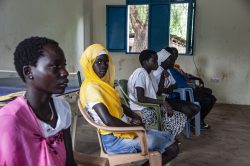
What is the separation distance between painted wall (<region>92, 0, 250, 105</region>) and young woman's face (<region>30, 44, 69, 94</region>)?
467 centimetres

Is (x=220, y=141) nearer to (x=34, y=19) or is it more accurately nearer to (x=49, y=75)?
(x=49, y=75)

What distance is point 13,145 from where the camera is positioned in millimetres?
956

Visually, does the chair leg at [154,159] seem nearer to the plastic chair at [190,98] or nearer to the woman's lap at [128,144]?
the woman's lap at [128,144]

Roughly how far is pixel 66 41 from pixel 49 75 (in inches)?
186

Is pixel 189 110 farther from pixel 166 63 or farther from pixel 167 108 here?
pixel 166 63

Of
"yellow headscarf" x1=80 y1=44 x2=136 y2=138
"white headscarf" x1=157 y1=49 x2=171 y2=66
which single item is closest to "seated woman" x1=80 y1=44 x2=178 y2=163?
"yellow headscarf" x1=80 y1=44 x2=136 y2=138

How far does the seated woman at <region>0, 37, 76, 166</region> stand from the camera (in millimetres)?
964

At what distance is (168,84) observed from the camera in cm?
345

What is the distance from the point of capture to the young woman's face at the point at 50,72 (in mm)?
1050

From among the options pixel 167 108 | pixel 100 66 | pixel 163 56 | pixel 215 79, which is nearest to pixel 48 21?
pixel 163 56

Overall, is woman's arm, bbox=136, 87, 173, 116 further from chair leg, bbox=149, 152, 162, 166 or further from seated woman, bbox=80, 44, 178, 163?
chair leg, bbox=149, 152, 162, 166

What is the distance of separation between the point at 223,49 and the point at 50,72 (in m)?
4.82

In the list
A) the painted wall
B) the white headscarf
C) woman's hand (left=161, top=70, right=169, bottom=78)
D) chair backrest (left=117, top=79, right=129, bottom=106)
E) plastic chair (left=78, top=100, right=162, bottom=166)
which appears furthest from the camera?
the painted wall

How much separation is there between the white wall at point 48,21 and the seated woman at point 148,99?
2888 mm
